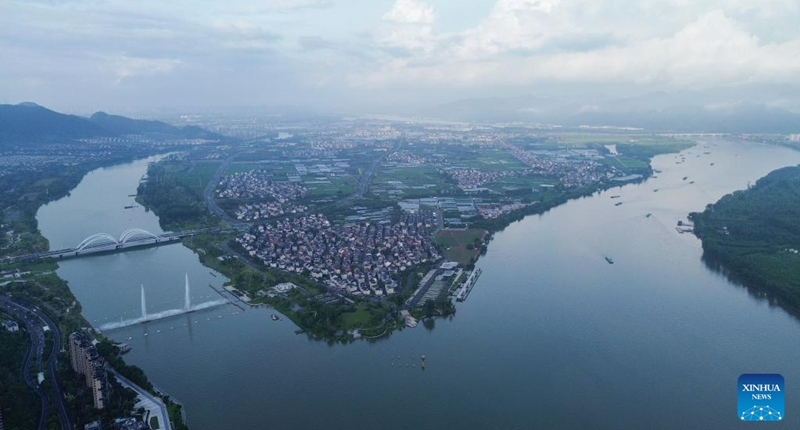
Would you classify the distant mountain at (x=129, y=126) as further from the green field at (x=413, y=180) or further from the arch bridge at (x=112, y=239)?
the arch bridge at (x=112, y=239)

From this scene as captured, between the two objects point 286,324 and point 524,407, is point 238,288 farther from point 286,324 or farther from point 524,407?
point 524,407

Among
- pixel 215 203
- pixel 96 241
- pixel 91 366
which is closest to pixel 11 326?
pixel 91 366

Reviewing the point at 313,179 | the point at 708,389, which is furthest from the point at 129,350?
the point at 313,179

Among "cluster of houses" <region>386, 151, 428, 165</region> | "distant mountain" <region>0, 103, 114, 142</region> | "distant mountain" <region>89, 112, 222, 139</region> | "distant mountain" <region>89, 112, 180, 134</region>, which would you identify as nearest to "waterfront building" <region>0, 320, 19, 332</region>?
"cluster of houses" <region>386, 151, 428, 165</region>

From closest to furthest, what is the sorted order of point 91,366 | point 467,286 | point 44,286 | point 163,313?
point 91,366
point 163,313
point 44,286
point 467,286

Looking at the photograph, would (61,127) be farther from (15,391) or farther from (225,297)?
(15,391)

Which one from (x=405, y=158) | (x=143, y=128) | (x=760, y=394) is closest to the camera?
(x=760, y=394)

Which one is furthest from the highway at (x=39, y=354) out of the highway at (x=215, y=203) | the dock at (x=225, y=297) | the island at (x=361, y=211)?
the highway at (x=215, y=203)
